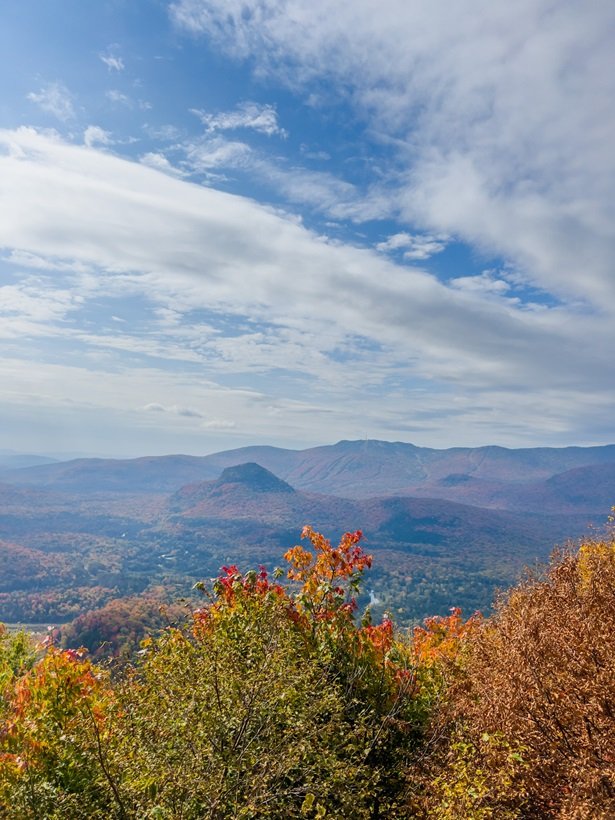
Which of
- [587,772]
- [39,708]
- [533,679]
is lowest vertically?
[39,708]

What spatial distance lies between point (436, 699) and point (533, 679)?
5170 mm

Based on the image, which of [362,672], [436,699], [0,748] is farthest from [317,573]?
[0,748]

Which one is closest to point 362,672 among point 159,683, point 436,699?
point 436,699

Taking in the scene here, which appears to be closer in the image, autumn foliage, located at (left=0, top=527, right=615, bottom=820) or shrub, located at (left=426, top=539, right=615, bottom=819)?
shrub, located at (left=426, top=539, right=615, bottom=819)

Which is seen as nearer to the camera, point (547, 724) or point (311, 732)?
point (547, 724)

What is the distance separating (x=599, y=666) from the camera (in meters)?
8.14

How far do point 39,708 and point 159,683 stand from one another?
3.95m

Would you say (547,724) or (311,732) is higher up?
(547,724)

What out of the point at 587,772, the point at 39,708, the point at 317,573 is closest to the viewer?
the point at 587,772

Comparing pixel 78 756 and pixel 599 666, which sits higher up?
pixel 599 666

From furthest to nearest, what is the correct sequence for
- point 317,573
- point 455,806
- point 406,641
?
point 406,641
point 317,573
point 455,806

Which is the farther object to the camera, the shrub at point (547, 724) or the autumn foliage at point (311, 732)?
the autumn foliage at point (311, 732)

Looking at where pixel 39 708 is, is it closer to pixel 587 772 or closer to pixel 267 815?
pixel 267 815

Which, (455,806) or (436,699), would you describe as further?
(436,699)
